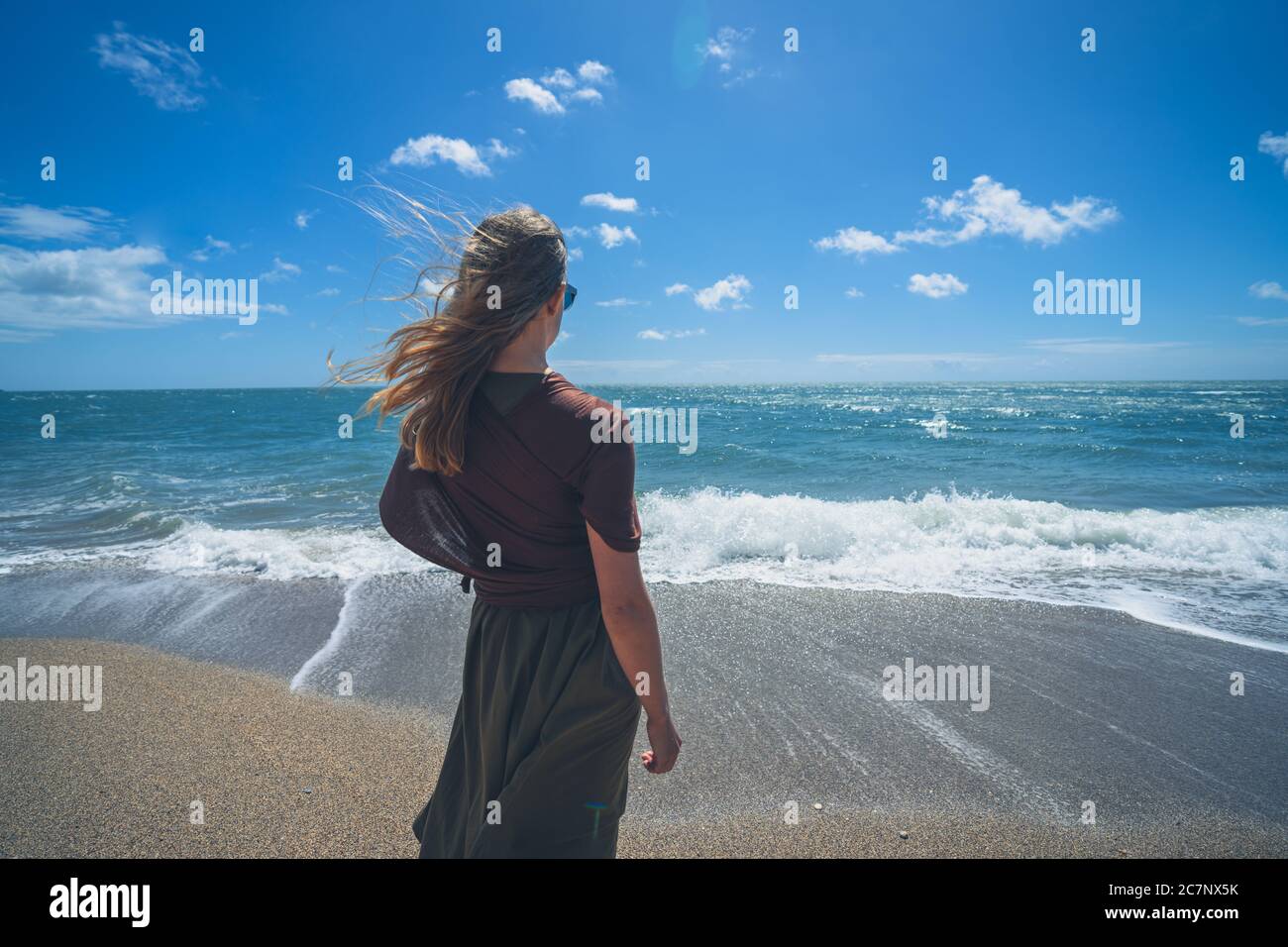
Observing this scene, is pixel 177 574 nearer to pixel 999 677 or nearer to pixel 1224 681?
pixel 999 677

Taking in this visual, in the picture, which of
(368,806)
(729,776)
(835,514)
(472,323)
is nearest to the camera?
(472,323)

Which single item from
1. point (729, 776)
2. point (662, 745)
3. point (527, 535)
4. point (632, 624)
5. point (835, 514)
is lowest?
point (729, 776)

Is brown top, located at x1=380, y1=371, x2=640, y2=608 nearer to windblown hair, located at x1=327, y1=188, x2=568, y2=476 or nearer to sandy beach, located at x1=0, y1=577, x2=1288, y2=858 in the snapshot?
windblown hair, located at x1=327, y1=188, x2=568, y2=476

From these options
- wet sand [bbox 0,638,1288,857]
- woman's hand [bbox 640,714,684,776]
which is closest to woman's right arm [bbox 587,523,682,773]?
woman's hand [bbox 640,714,684,776]

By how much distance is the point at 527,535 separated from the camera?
147 centimetres

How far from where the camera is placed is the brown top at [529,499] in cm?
135

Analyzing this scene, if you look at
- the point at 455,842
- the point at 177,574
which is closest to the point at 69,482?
the point at 177,574

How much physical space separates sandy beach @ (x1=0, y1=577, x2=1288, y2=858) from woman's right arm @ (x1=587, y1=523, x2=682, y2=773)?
1.83m

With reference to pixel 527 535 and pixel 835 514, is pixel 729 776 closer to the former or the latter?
pixel 527 535

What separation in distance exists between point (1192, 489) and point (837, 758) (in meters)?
15.7

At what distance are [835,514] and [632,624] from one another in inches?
353

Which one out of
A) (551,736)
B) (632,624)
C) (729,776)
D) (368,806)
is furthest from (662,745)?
(368,806)

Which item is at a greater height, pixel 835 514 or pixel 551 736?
pixel 551 736
